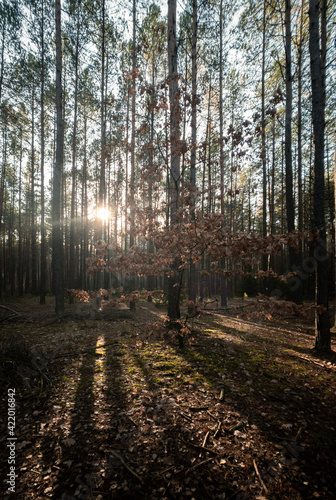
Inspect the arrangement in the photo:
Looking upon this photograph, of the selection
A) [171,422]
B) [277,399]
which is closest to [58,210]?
[171,422]

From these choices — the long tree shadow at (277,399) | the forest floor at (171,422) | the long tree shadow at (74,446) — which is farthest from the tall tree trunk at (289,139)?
the long tree shadow at (74,446)

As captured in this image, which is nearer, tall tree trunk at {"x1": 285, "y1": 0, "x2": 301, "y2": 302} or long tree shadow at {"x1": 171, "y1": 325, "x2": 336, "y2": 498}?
long tree shadow at {"x1": 171, "y1": 325, "x2": 336, "y2": 498}

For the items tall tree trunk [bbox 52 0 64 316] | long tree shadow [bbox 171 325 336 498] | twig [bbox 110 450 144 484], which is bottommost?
long tree shadow [bbox 171 325 336 498]

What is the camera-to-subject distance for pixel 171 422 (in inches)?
108

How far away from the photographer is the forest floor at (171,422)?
1932mm

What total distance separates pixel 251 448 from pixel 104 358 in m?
3.50

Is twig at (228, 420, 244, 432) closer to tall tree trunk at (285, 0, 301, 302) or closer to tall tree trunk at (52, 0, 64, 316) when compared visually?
tall tree trunk at (285, 0, 301, 302)

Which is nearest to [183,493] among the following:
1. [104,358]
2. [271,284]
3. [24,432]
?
[24,432]

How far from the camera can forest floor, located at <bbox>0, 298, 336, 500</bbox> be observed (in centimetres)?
193

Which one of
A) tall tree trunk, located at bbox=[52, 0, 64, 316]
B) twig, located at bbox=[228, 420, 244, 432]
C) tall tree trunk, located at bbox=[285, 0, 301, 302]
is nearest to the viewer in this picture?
Answer: twig, located at bbox=[228, 420, 244, 432]

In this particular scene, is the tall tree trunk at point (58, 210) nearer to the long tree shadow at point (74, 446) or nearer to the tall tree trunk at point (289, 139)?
the long tree shadow at point (74, 446)

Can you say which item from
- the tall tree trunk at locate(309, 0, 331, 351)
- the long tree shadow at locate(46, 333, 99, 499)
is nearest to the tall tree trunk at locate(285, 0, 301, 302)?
the tall tree trunk at locate(309, 0, 331, 351)

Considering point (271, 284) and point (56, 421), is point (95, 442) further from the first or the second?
point (271, 284)

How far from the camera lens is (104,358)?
4812mm
